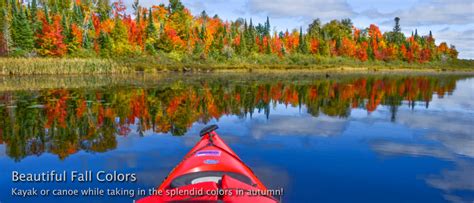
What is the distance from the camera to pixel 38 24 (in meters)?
54.0

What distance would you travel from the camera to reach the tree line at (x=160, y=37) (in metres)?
50.9

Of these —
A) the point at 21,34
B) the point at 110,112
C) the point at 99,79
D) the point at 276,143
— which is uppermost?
the point at 21,34

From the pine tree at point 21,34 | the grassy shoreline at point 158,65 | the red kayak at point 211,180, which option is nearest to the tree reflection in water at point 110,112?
the red kayak at point 211,180

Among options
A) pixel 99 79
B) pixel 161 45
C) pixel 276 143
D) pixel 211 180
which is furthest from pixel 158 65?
pixel 211 180

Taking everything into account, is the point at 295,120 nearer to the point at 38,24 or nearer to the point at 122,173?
the point at 122,173

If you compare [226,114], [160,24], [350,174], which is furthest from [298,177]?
[160,24]

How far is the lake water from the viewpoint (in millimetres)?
6352

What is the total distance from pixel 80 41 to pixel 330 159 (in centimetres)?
5421

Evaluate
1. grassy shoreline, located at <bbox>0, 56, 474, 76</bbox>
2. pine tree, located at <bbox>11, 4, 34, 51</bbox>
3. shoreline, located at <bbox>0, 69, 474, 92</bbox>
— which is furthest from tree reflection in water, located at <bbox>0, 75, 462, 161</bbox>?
pine tree, located at <bbox>11, 4, 34, 51</bbox>

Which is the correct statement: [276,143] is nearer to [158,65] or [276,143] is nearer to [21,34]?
[158,65]

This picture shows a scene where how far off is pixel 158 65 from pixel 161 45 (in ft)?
34.6

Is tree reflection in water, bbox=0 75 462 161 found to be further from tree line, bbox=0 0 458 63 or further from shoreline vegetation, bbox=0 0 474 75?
tree line, bbox=0 0 458 63

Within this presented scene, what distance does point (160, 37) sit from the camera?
62688mm

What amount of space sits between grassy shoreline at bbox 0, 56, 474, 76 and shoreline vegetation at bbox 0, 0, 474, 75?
3.0 inches
